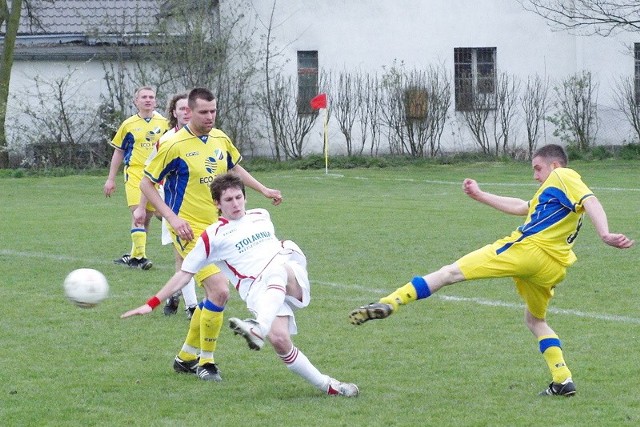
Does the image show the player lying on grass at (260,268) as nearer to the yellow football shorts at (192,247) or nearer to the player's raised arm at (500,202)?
the yellow football shorts at (192,247)

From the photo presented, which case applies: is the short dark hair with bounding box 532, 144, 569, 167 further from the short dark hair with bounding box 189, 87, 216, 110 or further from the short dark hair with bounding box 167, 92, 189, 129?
the short dark hair with bounding box 167, 92, 189, 129

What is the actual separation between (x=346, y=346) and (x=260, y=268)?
5.55 feet

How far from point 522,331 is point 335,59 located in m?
25.1

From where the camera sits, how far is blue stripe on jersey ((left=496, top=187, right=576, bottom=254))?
6.48 metres

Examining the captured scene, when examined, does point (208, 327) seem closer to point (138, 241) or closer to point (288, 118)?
point (138, 241)

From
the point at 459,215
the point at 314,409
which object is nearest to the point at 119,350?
the point at 314,409

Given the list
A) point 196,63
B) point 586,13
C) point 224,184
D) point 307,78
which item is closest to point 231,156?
point 224,184

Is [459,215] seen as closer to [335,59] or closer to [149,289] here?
[149,289]

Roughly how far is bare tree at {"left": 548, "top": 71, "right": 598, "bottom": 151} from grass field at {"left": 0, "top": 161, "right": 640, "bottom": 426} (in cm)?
1673

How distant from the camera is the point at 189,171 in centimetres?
792

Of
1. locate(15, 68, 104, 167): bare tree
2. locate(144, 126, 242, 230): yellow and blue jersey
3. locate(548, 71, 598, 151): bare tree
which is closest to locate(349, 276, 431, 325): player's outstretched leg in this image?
locate(144, 126, 242, 230): yellow and blue jersey

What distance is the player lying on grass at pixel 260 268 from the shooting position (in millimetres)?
6543

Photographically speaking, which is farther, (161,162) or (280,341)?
(161,162)

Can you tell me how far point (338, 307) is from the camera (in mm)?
9945
